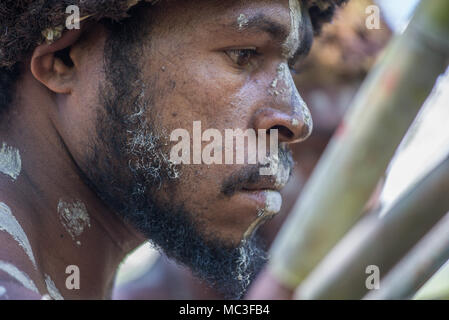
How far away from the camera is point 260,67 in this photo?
250 centimetres

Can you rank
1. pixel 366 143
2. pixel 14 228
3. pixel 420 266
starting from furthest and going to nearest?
pixel 366 143
pixel 420 266
pixel 14 228

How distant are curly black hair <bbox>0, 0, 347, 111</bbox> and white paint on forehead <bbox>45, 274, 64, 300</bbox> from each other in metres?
0.67

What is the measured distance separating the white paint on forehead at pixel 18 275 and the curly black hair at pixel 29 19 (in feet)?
2.62

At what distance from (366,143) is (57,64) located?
90.3 inches

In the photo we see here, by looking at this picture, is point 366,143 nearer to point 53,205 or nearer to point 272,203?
point 272,203

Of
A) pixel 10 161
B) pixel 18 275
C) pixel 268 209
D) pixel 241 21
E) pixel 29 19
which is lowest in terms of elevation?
pixel 268 209

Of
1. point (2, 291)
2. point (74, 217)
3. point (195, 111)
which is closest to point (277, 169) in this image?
point (195, 111)

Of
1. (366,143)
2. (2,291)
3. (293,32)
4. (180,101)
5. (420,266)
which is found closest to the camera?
(2,291)

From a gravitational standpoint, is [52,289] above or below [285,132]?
below

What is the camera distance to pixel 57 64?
96.4 inches

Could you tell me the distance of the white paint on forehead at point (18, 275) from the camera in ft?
5.94

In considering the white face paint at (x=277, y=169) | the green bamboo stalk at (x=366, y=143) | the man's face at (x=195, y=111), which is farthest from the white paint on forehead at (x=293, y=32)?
the green bamboo stalk at (x=366, y=143)

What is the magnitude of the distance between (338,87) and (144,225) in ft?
15.1
